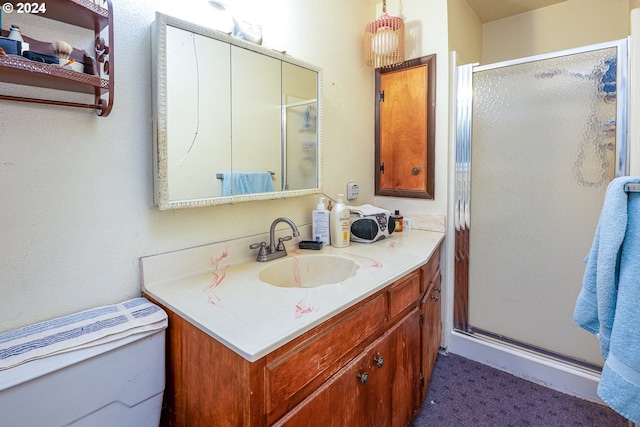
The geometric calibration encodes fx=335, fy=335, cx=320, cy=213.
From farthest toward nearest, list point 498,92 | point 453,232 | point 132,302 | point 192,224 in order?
1. point 453,232
2. point 498,92
3. point 192,224
4. point 132,302

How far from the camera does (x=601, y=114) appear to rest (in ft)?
5.09

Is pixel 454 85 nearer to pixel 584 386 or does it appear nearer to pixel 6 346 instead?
pixel 584 386

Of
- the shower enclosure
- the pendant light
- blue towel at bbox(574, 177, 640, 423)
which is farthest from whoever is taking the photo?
the pendant light

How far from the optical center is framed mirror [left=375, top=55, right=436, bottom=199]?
1962 mm

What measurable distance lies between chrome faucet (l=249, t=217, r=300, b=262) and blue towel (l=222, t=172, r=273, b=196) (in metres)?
0.15

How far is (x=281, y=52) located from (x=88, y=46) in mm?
729

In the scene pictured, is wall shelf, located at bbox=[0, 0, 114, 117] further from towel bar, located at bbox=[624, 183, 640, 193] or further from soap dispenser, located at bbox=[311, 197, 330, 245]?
towel bar, located at bbox=[624, 183, 640, 193]

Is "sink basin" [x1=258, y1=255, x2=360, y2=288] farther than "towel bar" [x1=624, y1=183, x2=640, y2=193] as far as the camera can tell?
Yes

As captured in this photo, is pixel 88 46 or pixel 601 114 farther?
pixel 601 114

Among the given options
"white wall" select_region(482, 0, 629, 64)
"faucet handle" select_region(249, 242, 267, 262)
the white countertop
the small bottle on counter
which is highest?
"white wall" select_region(482, 0, 629, 64)

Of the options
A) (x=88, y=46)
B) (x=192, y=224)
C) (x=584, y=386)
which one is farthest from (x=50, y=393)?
(x=584, y=386)

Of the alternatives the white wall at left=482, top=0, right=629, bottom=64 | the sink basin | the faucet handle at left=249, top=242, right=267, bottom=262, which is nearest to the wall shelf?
the faucet handle at left=249, top=242, right=267, bottom=262

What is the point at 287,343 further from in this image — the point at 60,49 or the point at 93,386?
the point at 60,49

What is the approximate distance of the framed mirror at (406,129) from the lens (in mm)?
1962
